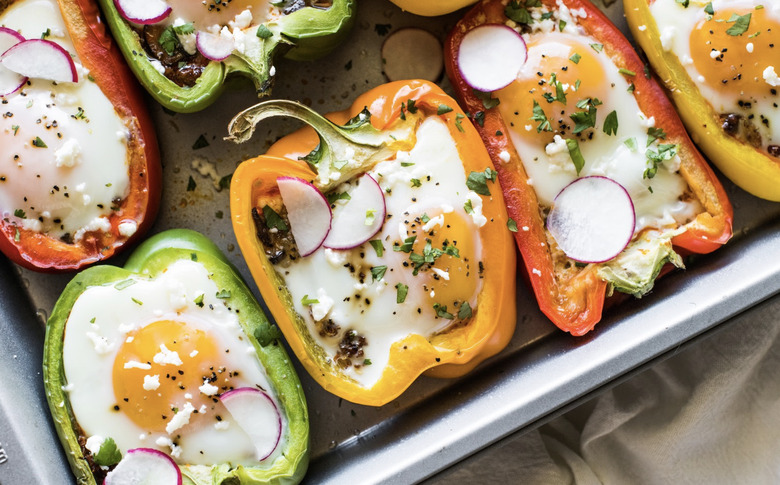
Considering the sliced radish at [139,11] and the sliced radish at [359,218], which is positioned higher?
the sliced radish at [139,11]

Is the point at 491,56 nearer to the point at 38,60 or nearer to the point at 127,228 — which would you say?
the point at 127,228

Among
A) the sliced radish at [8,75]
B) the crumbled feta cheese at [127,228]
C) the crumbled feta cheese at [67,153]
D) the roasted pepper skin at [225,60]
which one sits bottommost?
the crumbled feta cheese at [127,228]

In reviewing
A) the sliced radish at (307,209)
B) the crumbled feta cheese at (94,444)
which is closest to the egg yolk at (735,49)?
the sliced radish at (307,209)

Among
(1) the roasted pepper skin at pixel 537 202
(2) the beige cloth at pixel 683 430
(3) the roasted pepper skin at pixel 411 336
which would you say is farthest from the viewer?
(2) the beige cloth at pixel 683 430

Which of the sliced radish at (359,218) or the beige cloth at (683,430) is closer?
the sliced radish at (359,218)

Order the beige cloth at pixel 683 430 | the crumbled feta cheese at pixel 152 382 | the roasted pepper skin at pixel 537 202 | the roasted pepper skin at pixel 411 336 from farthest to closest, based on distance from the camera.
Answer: the beige cloth at pixel 683 430 → the roasted pepper skin at pixel 537 202 → the roasted pepper skin at pixel 411 336 → the crumbled feta cheese at pixel 152 382

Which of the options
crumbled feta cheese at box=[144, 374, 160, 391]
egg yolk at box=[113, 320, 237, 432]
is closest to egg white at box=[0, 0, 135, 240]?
egg yolk at box=[113, 320, 237, 432]

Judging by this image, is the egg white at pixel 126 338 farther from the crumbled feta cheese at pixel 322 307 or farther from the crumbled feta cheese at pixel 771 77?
the crumbled feta cheese at pixel 771 77
